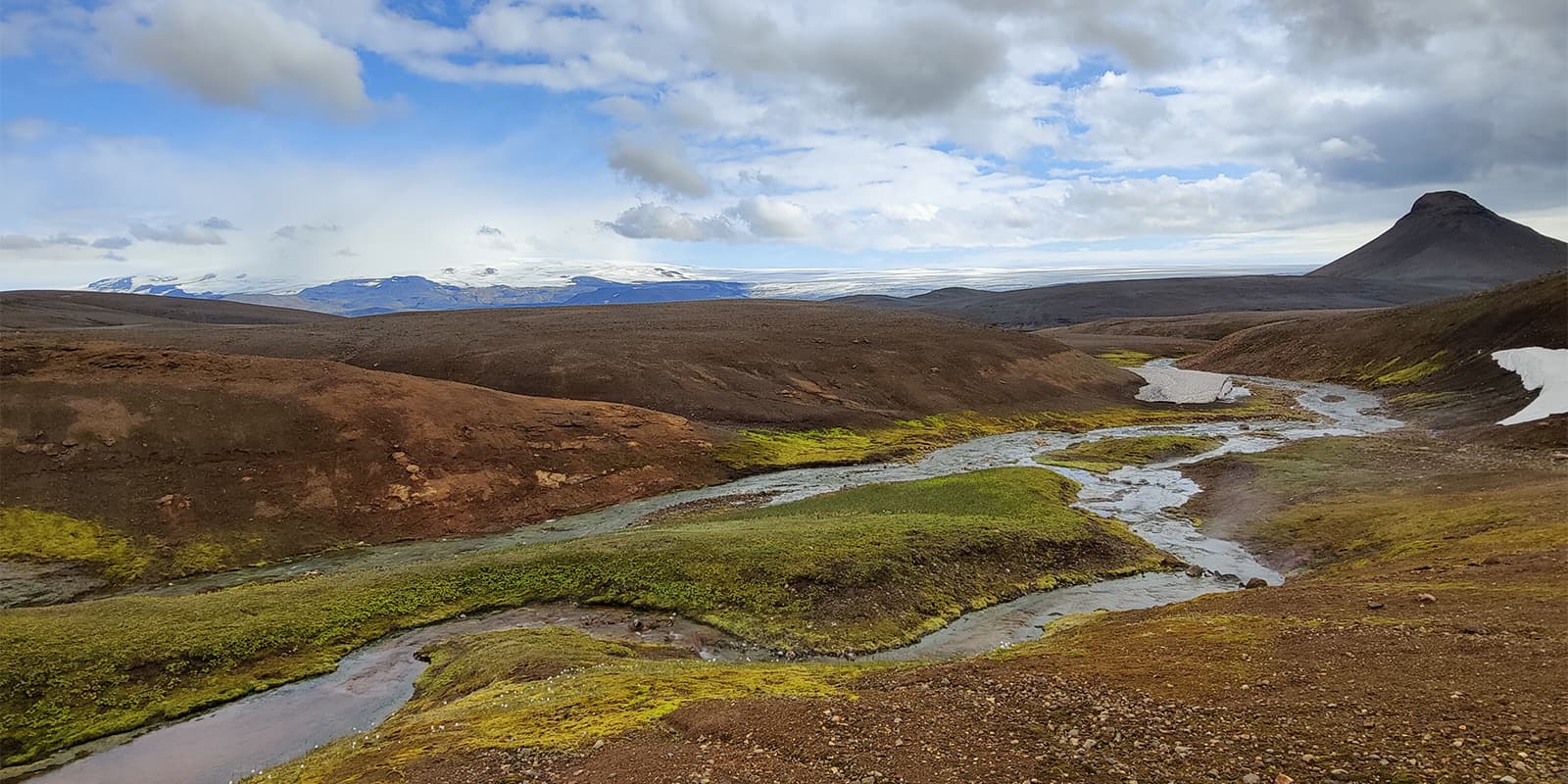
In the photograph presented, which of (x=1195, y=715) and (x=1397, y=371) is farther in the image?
(x=1397, y=371)

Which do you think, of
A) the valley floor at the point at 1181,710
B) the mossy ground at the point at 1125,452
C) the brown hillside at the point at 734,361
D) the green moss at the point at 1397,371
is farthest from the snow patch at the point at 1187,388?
the valley floor at the point at 1181,710

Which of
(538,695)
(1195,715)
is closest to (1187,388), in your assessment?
(1195,715)

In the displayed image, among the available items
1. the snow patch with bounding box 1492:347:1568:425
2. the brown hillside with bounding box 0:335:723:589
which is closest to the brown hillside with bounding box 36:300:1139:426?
the brown hillside with bounding box 0:335:723:589

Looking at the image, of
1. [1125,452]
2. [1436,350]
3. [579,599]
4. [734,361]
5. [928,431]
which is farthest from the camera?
[1436,350]

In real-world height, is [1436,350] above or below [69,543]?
above

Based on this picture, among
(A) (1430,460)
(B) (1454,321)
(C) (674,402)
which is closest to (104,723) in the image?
(C) (674,402)

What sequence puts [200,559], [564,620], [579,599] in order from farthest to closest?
[200,559], [579,599], [564,620]

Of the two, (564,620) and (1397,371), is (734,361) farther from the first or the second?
(1397,371)

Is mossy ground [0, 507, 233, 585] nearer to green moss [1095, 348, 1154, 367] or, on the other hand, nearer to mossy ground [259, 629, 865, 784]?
mossy ground [259, 629, 865, 784]

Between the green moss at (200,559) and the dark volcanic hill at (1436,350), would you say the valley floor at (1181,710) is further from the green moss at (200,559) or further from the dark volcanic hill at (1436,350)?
the dark volcanic hill at (1436,350)
